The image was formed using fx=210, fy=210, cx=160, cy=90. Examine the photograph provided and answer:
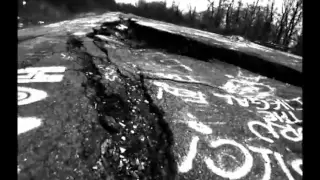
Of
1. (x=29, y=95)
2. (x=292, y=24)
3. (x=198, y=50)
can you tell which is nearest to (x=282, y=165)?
(x=29, y=95)

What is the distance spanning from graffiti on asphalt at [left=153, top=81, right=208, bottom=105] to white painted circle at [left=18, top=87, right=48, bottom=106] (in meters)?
1.01

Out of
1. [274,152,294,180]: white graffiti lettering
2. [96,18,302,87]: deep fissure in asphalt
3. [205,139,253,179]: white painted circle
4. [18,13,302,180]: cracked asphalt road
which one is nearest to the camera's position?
[18,13,302,180]: cracked asphalt road

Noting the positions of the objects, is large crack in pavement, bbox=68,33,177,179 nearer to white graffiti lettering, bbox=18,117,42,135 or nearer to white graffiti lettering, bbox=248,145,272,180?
white graffiti lettering, bbox=18,117,42,135

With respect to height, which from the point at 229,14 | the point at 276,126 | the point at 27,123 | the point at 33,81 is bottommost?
the point at 276,126

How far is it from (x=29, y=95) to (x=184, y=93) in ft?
4.66

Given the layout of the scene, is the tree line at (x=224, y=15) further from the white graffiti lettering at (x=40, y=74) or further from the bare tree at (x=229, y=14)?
the white graffiti lettering at (x=40, y=74)

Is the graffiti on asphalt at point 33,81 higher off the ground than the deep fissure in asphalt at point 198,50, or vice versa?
the deep fissure in asphalt at point 198,50

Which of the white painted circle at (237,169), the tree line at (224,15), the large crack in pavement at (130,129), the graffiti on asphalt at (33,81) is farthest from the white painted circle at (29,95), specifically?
the tree line at (224,15)

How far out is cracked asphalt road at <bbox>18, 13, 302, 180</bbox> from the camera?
4.02ft

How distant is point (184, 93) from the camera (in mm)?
2246

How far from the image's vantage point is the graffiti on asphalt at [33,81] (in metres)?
1.35

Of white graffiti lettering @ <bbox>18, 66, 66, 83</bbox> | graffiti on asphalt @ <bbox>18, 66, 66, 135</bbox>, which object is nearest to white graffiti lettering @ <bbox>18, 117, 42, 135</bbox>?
graffiti on asphalt @ <bbox>18, 66, 66, 135</bbox>

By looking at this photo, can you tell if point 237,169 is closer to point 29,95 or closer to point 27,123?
point 27,123

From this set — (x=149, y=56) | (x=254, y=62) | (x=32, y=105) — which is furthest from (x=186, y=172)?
(x=254, y=62)
